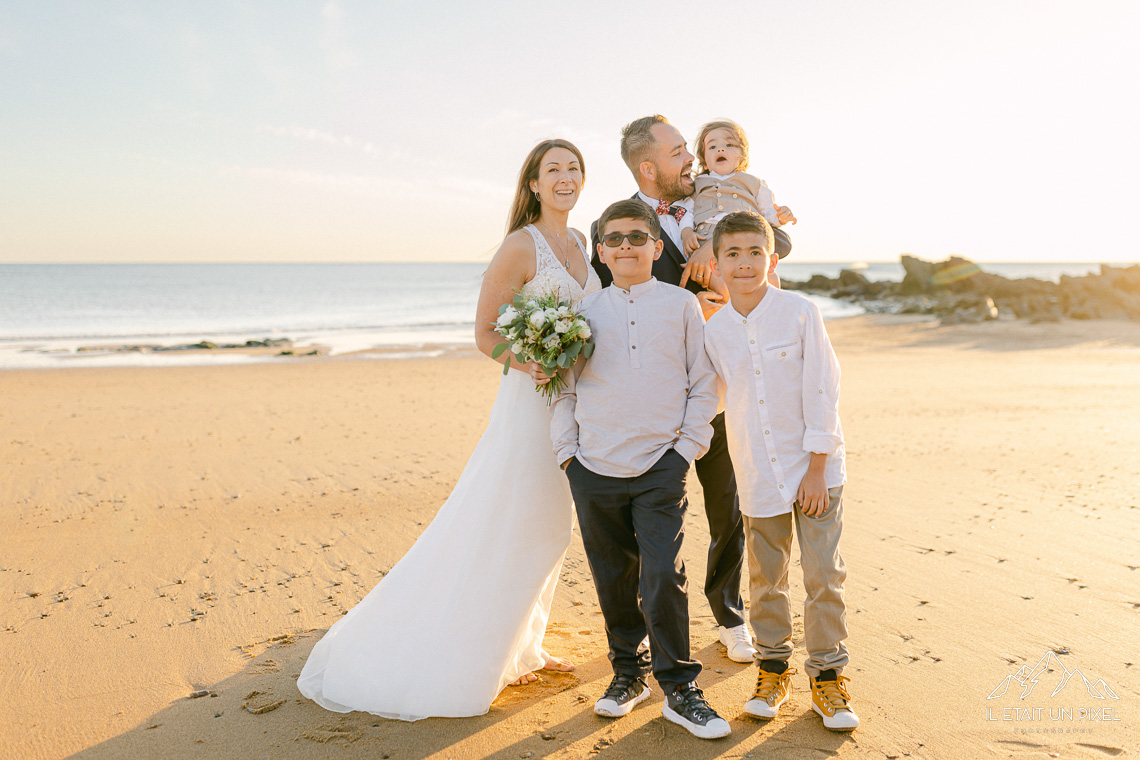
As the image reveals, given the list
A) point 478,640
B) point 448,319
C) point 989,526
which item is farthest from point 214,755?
point 448,319

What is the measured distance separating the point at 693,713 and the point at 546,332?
1.77 meters

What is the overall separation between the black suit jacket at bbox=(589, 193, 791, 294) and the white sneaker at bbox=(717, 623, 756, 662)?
1.87 meters

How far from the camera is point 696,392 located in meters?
3.29

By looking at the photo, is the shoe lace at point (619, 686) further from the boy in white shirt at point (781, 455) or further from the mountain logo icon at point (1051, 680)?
the mountain logo icon at point (1051, 680)

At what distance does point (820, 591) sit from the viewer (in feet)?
10.5

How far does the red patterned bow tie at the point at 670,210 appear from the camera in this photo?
4062mm

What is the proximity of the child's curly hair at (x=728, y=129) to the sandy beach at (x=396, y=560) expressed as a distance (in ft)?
8.90

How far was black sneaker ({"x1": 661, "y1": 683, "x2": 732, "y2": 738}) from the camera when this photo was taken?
3119 millimetres

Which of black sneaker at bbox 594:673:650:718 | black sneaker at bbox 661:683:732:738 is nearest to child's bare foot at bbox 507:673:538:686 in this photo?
black sneaker at bbox 594:673:650:718

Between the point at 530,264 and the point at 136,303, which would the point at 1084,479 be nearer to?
the point at 530,264

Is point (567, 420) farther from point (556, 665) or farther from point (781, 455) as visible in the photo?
point (556, 665)

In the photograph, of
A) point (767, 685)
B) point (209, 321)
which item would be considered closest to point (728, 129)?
point (767, 685)

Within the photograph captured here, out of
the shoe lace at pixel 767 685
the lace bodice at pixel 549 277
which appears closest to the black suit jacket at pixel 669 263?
the lace bodice at pixel 549 277

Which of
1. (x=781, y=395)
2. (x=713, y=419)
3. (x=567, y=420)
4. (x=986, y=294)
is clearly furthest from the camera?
(x=986, y=294)
